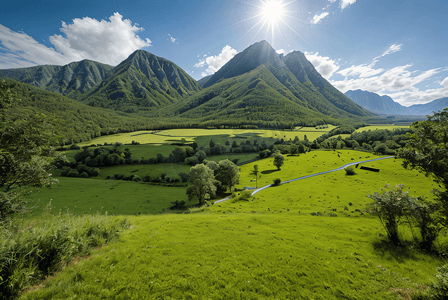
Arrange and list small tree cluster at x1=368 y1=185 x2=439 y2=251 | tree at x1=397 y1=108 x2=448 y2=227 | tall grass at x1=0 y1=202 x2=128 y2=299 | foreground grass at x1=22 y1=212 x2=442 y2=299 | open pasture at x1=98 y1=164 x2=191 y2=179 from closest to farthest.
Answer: tall grass at x1=0 y1=202 x2=128 y2=299 < foreground grass at x1=22 y1=212 x2=442 y2=299 < tree at x1=397 y1=108 x2=448 y2=227 < small tree cluster at x1=368 y1=185 x2=439 y2=251 < open pasture at x1=98 y1=164 x2=191 y2=179

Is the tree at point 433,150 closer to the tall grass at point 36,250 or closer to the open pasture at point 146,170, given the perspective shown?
the tall grass at point 36,250

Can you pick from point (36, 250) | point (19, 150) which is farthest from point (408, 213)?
point (19, 150)

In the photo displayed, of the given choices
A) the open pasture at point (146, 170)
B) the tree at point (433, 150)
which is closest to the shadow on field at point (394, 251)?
the tree at point (433, 150)

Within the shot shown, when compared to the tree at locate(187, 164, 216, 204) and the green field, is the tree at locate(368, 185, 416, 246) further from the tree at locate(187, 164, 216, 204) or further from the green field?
the tree at locate(187, 164, 216, 204)

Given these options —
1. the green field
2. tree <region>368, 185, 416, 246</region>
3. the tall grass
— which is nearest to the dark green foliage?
the green field

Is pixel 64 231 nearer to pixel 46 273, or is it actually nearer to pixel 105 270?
pixel 46 273

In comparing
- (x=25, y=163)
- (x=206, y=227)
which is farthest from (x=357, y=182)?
(x=25, y=163)

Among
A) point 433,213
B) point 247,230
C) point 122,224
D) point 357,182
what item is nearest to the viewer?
point 433,213

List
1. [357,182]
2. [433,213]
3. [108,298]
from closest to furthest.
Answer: [108,298]
[433,213]
[357,182]
